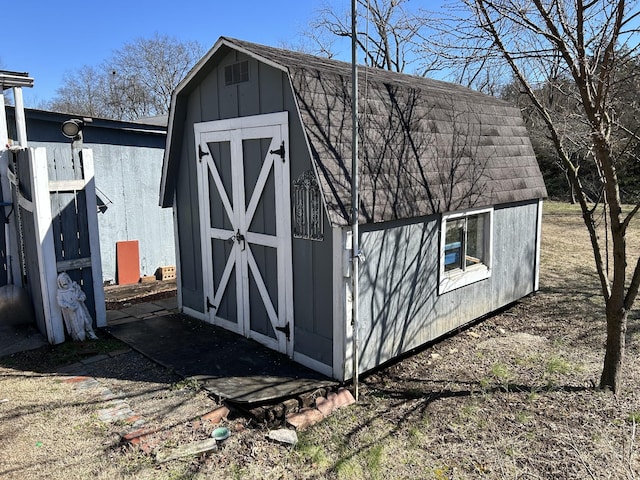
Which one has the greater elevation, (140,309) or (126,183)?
(126,183)

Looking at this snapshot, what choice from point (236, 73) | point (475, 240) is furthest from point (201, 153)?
point (475, 240)

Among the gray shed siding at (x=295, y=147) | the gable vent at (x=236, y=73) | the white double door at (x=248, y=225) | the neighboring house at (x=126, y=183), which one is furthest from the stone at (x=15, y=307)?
the gable vent at (x=236, y=73)

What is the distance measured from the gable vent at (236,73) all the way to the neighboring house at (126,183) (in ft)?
13.5

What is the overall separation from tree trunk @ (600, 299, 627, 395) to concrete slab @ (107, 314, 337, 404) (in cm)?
255

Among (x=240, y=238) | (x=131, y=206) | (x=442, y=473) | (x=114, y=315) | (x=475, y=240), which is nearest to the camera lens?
(x=442, y=473)

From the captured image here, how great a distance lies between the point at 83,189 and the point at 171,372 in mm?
2623

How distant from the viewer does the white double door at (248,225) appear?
5102mm

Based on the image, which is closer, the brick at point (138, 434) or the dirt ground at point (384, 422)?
the dirt ground at point (384, 422)

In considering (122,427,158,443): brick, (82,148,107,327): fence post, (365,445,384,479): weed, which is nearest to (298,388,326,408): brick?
(365,445,384,479): weed

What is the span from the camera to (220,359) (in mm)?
5176

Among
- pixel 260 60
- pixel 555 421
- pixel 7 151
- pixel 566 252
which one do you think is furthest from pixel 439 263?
pixel 566 252

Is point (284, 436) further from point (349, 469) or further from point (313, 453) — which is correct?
point (349, 469)

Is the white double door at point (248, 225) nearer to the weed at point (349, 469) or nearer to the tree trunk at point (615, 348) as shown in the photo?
the weed at point (349, 469)

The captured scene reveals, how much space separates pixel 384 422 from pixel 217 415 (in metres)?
1.42
